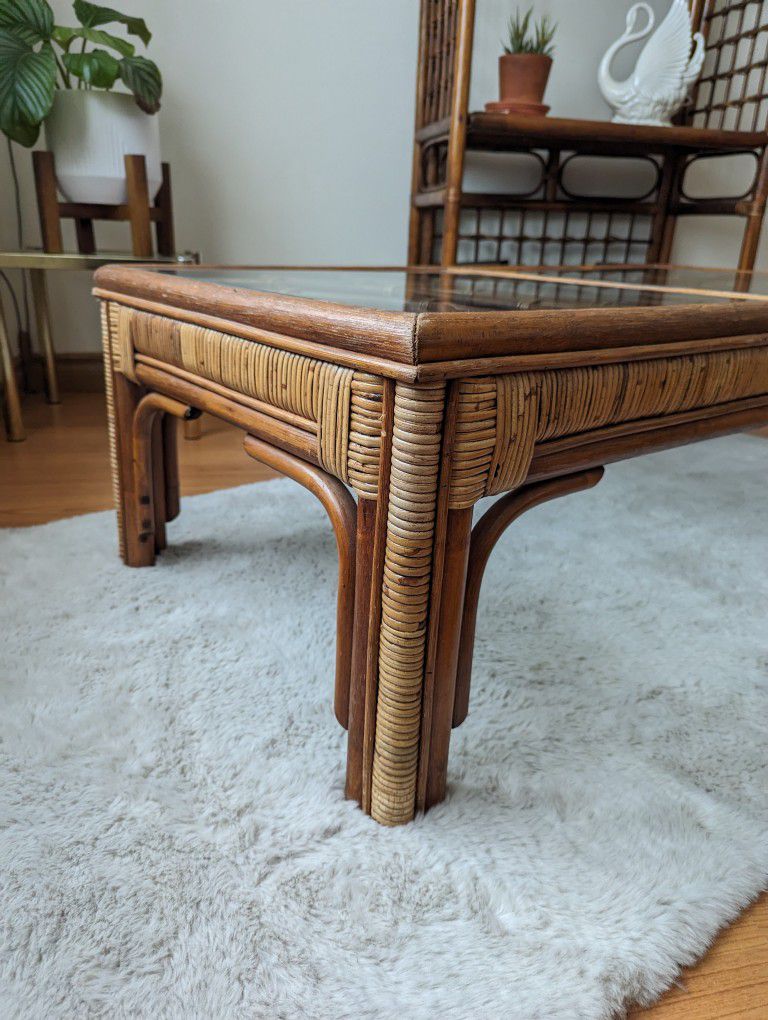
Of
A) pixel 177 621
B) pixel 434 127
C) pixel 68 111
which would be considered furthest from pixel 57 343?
pixel 177 621

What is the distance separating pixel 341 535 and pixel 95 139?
124cm

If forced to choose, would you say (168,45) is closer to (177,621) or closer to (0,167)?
(0,167)

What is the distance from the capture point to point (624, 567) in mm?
975

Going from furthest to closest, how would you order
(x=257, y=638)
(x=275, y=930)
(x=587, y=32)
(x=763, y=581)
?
1. (x=587, y=32)
2. (x=763, y=581)
3. (x=257, y=638)
4. (x=275, y=930)

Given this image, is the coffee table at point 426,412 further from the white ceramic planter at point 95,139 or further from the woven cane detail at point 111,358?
the white ceramic planter at point 95,139

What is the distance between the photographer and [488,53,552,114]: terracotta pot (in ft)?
5.16

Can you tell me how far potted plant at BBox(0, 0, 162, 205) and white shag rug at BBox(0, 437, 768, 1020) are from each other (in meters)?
0.83

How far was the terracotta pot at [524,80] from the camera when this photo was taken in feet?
5.16

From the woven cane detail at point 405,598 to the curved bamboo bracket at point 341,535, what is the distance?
0.15 feet

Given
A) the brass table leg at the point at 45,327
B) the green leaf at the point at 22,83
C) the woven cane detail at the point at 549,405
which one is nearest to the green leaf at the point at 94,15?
the green leaf at the point at 22,83

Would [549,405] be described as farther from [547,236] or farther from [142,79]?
[547,236]

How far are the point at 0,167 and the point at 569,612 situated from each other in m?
1.59

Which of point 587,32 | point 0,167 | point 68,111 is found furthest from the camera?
point 587,32

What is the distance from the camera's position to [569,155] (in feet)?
6.52
